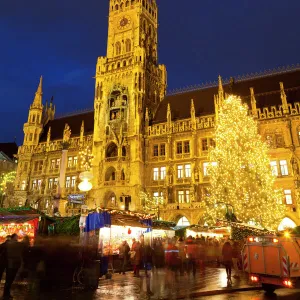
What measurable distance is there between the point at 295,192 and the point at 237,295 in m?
24.4

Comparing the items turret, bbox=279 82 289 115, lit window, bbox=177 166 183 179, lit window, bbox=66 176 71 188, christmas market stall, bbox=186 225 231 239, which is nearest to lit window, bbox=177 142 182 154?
lit window, bbox=177 166 183 179

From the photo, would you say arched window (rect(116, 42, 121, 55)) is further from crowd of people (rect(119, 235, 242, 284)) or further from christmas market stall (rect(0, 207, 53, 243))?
christmas market stall (rect(0, 207, 53, 243))

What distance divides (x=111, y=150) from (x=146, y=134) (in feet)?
18.3

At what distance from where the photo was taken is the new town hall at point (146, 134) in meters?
35.8

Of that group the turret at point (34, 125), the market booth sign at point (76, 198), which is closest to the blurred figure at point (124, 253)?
the market booth sign at point (76, 198)

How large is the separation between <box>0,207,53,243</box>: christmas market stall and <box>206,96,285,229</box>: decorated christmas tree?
594 inches

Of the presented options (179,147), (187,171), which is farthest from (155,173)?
(179,147)

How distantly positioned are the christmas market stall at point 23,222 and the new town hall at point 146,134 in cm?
1638

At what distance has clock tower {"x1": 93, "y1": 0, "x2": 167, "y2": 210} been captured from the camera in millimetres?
40219

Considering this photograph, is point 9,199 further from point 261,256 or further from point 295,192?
point 261,256

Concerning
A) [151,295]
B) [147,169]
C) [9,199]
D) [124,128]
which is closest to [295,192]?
[147,169]

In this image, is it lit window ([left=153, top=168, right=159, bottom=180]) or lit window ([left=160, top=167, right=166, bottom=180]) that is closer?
lit window ([left=160, top=167, right=166, bottom=180])

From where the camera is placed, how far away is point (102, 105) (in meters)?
45.2

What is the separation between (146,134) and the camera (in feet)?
139
